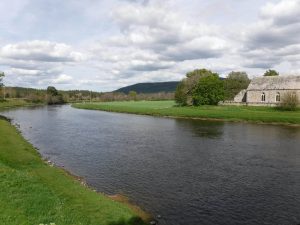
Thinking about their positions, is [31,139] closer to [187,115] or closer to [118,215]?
[118,215]

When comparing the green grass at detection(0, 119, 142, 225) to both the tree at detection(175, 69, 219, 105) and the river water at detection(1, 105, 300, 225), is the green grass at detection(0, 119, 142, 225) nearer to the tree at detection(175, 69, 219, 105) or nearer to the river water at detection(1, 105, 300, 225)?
the river water at detection(1, 105, 300, 225)

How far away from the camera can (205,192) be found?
A: 26.2 m

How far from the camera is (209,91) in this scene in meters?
108

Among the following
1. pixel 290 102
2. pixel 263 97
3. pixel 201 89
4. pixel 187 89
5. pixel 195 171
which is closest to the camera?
pixel 195 171

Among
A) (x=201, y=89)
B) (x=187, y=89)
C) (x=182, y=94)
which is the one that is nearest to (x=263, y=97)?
(x=201, y=89)

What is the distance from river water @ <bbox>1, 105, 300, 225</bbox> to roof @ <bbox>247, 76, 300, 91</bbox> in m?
47.1

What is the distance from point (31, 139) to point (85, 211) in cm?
3767

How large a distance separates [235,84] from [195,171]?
124473 millimetres

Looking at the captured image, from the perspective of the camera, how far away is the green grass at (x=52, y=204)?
16.8 meters

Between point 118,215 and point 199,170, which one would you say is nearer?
point 118,215

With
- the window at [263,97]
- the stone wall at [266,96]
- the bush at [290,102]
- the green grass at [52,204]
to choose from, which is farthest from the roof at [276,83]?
the green grass at [52,204]

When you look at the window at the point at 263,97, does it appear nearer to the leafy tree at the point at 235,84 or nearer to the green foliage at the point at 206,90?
the green foliage at the point at 206,90

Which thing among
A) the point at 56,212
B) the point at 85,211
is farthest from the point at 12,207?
the point at 85,211

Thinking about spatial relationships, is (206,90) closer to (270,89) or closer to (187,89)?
(187,89)
